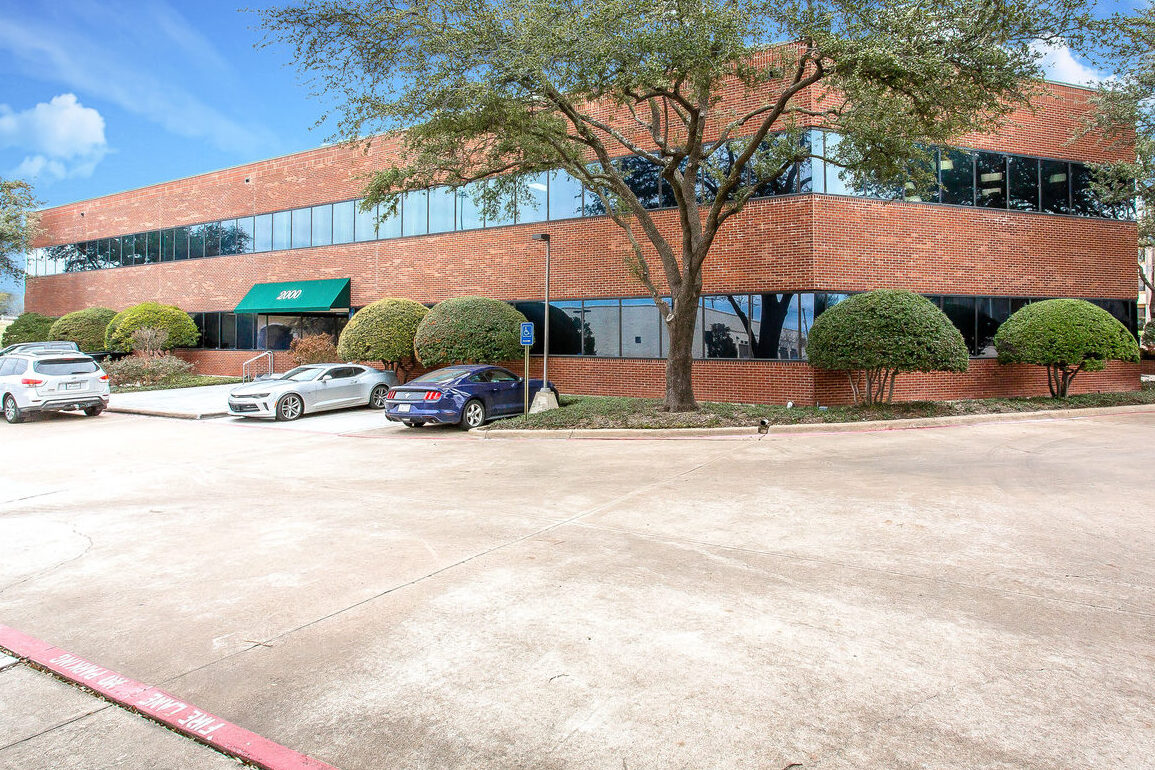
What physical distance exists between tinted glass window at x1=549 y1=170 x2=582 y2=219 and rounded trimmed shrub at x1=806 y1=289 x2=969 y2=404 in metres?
8.50

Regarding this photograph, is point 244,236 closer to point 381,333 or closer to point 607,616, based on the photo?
point 381,333

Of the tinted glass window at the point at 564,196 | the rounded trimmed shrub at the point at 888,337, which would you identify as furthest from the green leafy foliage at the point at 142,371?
the rounded trimmed shrub at the point at 888,337

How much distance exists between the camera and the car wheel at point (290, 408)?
57.1 feet

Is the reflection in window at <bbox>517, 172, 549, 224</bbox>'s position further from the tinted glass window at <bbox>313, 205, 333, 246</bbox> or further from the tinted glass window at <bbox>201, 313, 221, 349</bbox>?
the tinted glass window at <bbox>201, 313, 221, 349</bbox>

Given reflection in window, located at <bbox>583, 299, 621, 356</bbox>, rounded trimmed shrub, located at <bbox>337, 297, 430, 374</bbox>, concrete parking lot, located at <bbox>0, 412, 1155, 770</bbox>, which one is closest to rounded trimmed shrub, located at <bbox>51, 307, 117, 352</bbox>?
rounded trimmed shrub, located at <bbox>337, 297, 430, 374</bbox>

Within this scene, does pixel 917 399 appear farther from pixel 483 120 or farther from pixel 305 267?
pixel 305 267

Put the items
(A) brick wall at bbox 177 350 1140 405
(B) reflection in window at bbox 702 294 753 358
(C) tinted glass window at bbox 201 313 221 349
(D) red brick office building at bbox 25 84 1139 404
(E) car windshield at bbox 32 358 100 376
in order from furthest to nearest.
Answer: (C) tinted glass window at bbox 201 313 221 349 → (B) reflection in window at bbox 702 294 753 358 → (D) red brick office building at bbox 25 84 1139 404 → (A) brick wall at bbox 177 350 1140 405 → (E) car windshield at bbox 32 358 100 376

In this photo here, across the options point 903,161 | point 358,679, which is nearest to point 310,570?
point 358,679

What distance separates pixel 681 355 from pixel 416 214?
43.7 ft

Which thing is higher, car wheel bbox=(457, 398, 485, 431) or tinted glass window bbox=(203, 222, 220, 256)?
tinted glass window bbox=(203, 222, 220, 256)

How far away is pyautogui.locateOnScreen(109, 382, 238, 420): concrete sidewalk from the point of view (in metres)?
18.4

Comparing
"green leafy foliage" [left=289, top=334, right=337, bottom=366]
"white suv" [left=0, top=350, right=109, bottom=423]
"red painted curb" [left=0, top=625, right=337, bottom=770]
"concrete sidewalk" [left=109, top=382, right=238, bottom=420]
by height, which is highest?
"green leafy foliage" [left=289, top=334, right=337, bottom=366]

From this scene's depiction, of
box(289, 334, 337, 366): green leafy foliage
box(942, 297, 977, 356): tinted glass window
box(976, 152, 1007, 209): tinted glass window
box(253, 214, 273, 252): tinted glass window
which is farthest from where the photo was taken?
box(253, 214, 273, 252): tinted glass window

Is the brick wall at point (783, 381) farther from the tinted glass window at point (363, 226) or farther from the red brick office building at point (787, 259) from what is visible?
the tinted glass window at point (363, 226)
